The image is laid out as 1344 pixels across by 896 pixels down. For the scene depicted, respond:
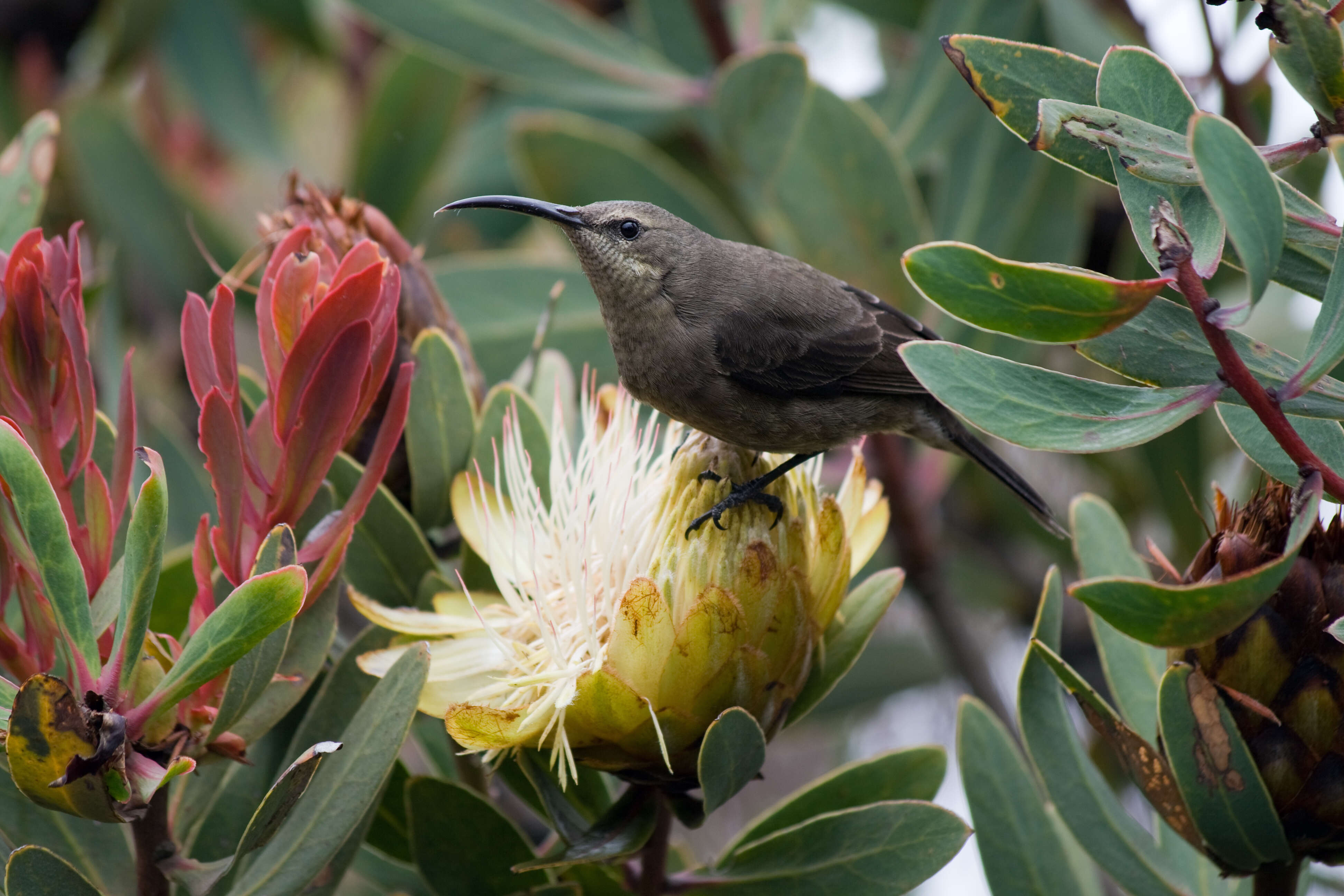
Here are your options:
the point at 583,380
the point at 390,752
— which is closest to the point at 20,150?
the point at 583,380

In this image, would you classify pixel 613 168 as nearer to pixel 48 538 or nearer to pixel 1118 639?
pixel 1118 639

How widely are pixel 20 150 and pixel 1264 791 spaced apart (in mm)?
1881

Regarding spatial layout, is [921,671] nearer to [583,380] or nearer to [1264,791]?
[583,380]

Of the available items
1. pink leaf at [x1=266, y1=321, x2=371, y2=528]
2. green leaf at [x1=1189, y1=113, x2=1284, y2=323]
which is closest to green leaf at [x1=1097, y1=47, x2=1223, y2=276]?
green leaf at [x1=1189, y1=113, x2=1284, y2=323]

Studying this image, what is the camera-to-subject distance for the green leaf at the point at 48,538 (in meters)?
1.11

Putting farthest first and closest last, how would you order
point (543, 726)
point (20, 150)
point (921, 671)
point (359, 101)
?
point (359, 101)
point (921, 671)
point (20, 150)
point (543, 726)

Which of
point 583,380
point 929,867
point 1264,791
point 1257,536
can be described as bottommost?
point 929,867

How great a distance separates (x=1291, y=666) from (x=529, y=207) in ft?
4.68

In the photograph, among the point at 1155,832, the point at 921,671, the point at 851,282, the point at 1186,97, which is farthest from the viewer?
the point at 921,671

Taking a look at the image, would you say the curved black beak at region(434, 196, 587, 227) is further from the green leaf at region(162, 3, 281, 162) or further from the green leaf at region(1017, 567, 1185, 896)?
the green leaf at region(162, 3, 281, 162)

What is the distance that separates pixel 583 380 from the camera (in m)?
1.80

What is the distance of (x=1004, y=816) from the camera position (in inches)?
62.5

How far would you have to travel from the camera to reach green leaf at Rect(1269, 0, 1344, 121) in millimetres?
1116

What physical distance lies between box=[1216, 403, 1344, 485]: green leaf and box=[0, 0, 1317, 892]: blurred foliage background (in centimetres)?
57
